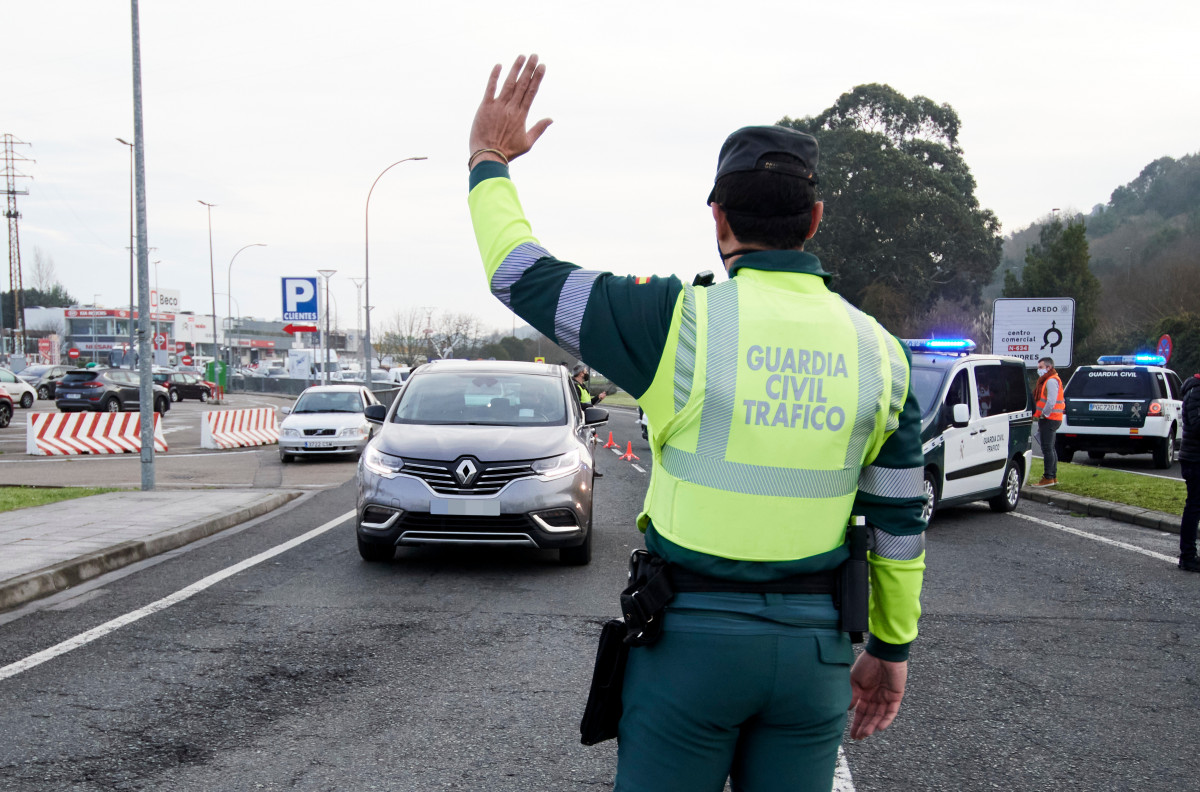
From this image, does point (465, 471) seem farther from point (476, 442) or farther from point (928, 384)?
point (928, 384)

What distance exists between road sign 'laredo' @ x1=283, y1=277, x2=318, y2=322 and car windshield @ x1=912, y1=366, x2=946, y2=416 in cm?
2120

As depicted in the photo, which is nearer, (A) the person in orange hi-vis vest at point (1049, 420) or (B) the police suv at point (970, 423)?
(B) the police suv at point (970, 423)

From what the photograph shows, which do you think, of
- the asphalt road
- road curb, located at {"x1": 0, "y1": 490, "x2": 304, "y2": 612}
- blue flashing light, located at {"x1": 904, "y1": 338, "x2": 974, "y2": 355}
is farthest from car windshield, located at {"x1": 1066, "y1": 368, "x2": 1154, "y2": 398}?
road curb, located at {"x1": 0, "y1": 490, "x2": 304, "y2": 612}

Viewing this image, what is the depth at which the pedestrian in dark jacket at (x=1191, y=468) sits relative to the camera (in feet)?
27.1

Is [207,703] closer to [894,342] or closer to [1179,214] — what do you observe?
[894,342]

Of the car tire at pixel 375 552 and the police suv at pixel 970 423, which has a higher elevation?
the police suv at pixel 970 423

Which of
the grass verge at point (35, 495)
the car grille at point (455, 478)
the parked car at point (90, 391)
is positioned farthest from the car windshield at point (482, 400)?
the parked car at point (90, 391)

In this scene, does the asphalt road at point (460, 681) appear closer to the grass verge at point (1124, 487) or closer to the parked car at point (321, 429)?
the grass verge at point (1124, 487)

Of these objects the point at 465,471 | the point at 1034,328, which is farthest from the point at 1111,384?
the point at 465,471

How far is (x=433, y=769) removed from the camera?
3.98 meters

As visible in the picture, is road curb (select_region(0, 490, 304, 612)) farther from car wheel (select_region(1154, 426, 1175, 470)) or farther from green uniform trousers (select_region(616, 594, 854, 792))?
car wheel (select_region(1154, 426, 1175, 470))

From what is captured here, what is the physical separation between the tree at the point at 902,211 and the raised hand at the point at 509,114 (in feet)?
148

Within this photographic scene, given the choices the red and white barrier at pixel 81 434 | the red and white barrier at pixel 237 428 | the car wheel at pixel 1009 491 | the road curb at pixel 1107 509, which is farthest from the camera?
the red and white barrier at pixel 237 428

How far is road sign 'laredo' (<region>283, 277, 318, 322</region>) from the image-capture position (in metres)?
28.6
